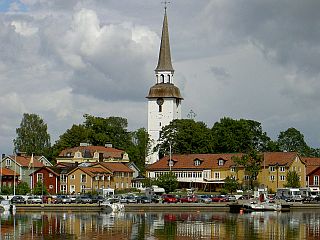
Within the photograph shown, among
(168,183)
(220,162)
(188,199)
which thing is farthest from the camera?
(220,162)

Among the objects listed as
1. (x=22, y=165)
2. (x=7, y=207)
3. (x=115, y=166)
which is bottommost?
(x=7, y=207)

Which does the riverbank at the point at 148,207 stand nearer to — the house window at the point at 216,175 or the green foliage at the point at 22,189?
the green foliage at the point at 22,189

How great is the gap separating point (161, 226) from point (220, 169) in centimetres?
6334

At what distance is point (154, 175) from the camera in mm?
151750

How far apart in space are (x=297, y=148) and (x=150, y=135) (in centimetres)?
4231

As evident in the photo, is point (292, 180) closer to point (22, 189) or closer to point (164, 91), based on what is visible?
point (22, 189)

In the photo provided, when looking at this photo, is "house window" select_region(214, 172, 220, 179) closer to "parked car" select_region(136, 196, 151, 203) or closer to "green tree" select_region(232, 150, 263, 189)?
"green tree" select_region(232, 150, 263, 189)

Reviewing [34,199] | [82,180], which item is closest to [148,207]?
[34,199]

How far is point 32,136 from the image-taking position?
582ft

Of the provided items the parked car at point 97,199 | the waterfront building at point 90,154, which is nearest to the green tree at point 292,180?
the parked car at point 97,199

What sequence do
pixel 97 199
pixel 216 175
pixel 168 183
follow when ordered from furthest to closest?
pixel 216 175 < pixel 168 183 < pixel 97 199

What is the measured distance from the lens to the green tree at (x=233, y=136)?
15850 centimetres

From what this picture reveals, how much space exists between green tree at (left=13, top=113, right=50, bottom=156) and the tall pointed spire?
28.3 meters

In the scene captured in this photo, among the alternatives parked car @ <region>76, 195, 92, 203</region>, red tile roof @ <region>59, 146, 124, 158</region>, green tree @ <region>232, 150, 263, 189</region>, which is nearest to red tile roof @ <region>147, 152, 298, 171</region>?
green tree @ <region>232, 150, 263, 189</region>
